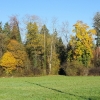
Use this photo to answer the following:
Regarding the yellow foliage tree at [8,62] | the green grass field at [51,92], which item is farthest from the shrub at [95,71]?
the green grass field at [51,92]

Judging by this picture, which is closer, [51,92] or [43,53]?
[51,92]

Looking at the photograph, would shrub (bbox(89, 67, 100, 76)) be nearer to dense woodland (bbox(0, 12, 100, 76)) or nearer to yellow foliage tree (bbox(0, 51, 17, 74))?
dense woodland (bbox(0, 12, 100, 76))

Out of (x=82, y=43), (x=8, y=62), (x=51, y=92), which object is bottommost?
(x=51, y=92)

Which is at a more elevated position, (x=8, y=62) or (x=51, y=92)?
(x=8, y=62)

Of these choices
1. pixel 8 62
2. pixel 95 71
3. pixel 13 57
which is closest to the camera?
pixel 95 71

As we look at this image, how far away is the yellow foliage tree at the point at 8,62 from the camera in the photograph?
2269 inches

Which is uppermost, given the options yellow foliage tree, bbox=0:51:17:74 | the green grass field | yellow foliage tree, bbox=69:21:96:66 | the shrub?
yellow foliage tree, bbox=69:21:96:66

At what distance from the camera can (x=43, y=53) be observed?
63.3 metres

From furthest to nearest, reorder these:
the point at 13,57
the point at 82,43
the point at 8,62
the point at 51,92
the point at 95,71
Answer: the point at 82,43, the point at 13,57, the point at 8,62, the point at 95,71, the point at 51,92

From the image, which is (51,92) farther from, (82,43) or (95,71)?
(82,43)

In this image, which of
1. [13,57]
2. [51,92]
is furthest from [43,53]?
[51,92]

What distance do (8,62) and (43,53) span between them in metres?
Result: 10.0

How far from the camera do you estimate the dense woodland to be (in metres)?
57.9

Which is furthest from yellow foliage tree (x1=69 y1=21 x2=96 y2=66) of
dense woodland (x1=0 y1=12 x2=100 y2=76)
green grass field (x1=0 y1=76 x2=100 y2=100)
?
green grass field (x1=0 y1=76 x2=100 y2=100)
